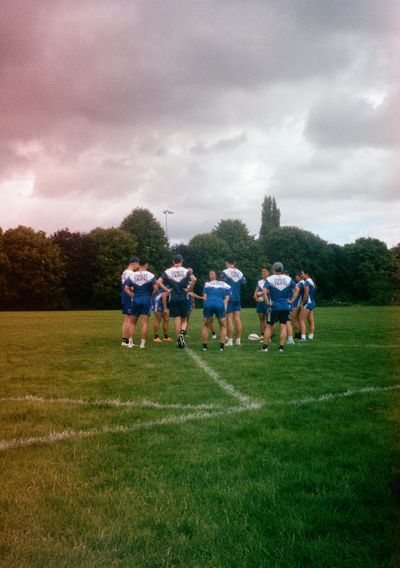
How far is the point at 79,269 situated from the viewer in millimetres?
62000

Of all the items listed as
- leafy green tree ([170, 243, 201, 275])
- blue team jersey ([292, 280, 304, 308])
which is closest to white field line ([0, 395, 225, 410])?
blue team jersey ([292, 280, 304, 308])

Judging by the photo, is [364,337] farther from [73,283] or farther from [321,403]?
[73,283]

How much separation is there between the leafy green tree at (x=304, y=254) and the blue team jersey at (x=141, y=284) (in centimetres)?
5819

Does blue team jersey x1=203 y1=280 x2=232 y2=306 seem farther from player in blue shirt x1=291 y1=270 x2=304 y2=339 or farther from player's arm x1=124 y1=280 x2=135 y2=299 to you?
player in blue shirt x1=291 y1=270 x2=304 y2=339

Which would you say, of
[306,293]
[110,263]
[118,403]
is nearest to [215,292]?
[306,293]

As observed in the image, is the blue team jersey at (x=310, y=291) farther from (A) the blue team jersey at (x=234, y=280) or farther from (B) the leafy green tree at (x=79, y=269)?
(B) the leafy green tree at (x=79, y=269)

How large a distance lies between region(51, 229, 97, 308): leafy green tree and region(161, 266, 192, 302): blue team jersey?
2009 inches

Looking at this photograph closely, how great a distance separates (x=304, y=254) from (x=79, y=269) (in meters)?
33.1

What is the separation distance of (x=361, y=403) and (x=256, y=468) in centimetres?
272

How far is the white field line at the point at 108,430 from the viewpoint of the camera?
473cm

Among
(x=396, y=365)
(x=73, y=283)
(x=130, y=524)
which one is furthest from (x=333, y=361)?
(x=73, y=283)

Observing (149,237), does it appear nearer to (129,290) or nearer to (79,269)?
(79,269)

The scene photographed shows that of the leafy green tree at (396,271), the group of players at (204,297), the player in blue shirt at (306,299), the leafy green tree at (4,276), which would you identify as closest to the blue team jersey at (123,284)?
the group of players at (204,297)

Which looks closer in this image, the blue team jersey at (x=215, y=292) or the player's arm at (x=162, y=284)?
the blue team jersey at (x=215, y=292)
